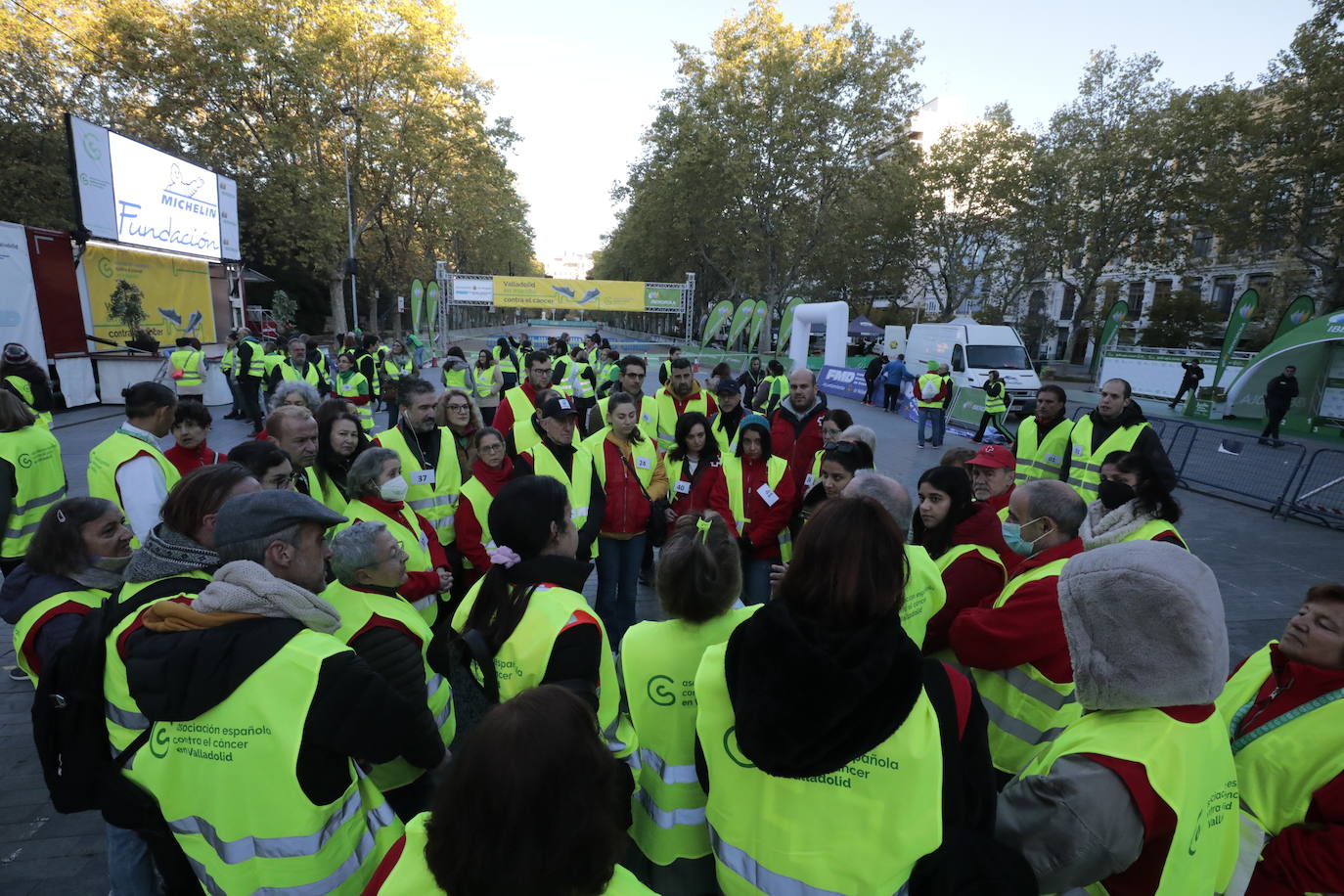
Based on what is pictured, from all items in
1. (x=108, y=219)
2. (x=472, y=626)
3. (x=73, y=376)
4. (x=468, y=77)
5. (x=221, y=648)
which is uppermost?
(x=468, y=77)

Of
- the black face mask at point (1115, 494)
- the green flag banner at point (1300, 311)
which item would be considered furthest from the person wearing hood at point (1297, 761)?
the green flag banner at point (1300, 311)

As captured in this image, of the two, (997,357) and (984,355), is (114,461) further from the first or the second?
(997,357)

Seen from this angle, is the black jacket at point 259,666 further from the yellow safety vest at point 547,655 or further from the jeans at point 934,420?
the jeans at point 934,420

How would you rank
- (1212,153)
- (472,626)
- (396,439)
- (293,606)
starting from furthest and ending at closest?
(1212,153) < (396,439) < (472,626) < (293,606)

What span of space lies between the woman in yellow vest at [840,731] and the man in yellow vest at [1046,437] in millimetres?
5005

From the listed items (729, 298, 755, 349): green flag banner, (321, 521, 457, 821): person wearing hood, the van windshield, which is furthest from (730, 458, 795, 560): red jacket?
(729, 298, 755, 349): green flag banner

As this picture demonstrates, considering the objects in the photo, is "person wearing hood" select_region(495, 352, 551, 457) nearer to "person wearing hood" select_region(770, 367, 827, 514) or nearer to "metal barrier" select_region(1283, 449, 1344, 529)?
"person wearing hood" select_region(770, 367, 827, 514)

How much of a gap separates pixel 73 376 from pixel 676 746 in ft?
60.4

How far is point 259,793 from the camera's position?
62.9 inches

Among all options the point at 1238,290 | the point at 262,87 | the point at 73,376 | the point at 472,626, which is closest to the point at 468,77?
the point at 262,87

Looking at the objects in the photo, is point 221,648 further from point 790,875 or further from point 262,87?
point 262,87

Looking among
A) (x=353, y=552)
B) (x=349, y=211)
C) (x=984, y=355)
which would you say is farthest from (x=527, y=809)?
(x=349, y=211)

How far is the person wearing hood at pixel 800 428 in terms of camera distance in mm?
5629

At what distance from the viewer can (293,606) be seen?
166cm
